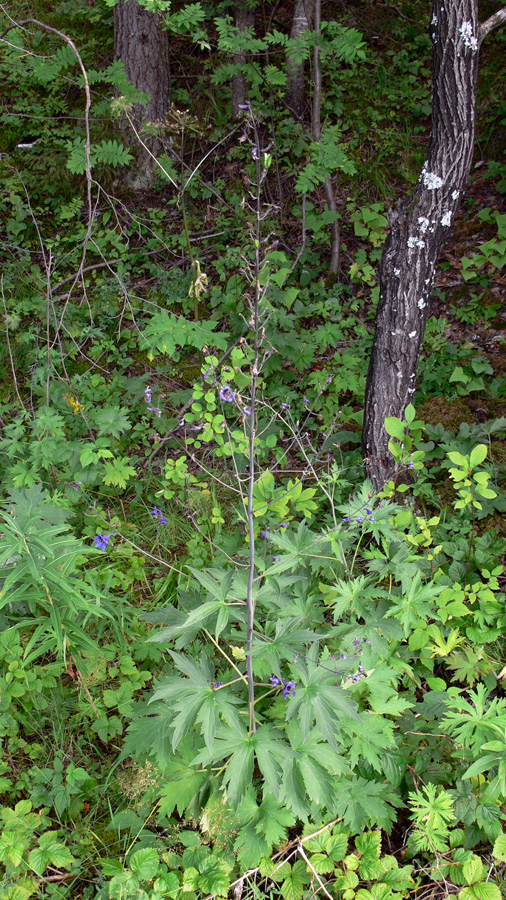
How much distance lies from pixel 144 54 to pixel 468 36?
12.3 feet

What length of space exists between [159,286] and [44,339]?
3.65 ft

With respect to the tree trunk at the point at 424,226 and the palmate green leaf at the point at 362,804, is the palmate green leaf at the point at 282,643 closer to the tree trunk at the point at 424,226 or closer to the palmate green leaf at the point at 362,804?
the palmate green leaf at the point at 362,804

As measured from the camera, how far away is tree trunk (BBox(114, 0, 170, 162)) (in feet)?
17.0

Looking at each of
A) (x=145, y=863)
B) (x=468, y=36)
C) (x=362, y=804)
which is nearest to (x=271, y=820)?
(x=362, y=804)

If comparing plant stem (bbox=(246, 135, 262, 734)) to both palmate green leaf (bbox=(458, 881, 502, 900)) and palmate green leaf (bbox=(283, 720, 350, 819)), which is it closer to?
palmate green leaf (bbox=(283, 720, 350, 819))

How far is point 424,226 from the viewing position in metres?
3.03

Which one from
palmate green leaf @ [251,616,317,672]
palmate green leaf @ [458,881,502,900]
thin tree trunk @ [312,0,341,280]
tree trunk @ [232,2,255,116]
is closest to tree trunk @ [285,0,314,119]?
tree trunk @ [232,2,255,116]

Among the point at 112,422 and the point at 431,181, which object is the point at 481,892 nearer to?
the point at 112,422

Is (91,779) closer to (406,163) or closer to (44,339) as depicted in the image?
(44,339)

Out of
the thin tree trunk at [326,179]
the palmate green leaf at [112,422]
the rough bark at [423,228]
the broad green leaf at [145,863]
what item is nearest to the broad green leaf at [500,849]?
the broad green leaf at [145,863]

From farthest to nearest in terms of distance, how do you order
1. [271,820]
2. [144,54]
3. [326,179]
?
[144,54] → [326,179] → [271,820]

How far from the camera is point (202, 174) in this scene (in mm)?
5555

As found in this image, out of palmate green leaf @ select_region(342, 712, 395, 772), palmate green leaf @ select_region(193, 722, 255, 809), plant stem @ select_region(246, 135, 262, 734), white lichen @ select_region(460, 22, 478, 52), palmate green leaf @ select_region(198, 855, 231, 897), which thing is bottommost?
palmate green leaf @ select_region(198, 855, 231, 897)

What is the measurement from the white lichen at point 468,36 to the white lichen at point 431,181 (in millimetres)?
578
